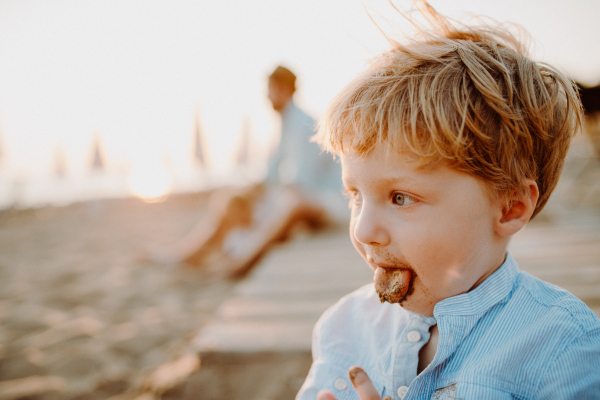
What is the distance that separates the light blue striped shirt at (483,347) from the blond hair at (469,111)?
216 millimetres

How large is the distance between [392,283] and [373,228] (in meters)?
0.13

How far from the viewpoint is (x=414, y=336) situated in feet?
2.57

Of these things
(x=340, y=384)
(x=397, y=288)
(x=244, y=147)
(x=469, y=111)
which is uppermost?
(x=469, y=111)

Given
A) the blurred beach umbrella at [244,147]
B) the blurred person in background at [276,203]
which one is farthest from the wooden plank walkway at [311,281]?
the blurred beach umbrella at [244,147]

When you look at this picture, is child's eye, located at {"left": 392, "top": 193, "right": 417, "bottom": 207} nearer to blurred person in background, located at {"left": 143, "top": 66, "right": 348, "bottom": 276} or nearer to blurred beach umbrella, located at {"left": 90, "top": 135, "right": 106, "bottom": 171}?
blurred person in background, located at {"left": 143, "top": 66, "right": 348, "bottom": 276}

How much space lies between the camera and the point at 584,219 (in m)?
3.06

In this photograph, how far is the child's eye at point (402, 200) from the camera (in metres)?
0.70

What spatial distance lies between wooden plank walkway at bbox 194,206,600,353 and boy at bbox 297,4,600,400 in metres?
0.76

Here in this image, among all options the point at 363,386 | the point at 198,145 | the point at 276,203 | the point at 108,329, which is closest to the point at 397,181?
the point at 363,386

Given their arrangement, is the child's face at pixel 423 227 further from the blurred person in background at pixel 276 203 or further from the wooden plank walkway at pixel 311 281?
the blurred person in background at pixel 276 203

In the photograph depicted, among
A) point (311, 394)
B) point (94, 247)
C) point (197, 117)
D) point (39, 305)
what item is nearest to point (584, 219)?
point (311, 394)

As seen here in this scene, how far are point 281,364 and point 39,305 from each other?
95.7 inches

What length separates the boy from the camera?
2.10 feet

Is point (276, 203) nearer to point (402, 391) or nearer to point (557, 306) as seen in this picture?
point (402, 391)
